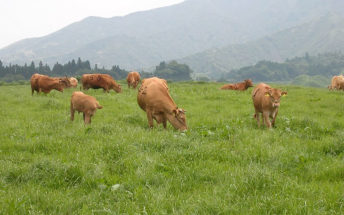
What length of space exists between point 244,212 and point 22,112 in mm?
13911

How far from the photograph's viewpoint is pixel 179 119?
37.0 ft

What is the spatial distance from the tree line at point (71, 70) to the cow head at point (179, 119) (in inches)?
3627

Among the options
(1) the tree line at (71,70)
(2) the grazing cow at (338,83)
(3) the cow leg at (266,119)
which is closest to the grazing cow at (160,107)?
(3) the cow leg at (266,119)

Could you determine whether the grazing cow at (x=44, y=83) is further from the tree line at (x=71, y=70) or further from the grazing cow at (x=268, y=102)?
the tree line at (x=71, y=70)

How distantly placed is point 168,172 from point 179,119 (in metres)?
4.67

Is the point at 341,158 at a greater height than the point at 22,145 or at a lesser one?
lesser

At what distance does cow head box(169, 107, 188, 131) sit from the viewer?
1120cm

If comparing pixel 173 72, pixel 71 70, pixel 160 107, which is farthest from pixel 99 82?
pixel 173 72

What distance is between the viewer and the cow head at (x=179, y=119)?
11195 mm

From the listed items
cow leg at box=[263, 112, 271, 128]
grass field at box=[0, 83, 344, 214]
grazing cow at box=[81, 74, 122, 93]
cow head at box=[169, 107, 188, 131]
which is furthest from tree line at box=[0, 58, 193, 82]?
grass field at box=[0, 83, 344, 214]

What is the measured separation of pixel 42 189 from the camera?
5934mm

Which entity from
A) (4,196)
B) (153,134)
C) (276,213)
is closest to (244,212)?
(276,213)

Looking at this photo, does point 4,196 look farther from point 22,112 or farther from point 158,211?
point 22,112

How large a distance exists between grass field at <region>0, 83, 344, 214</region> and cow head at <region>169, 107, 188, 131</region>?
34.1 inches
